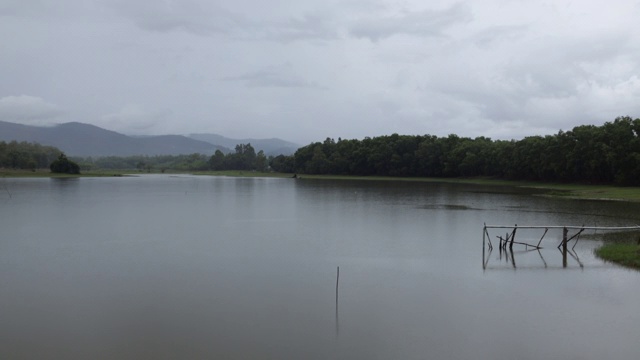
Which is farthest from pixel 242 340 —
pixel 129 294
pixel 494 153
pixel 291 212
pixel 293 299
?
pixel 494 153

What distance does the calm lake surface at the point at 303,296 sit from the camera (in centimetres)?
1442

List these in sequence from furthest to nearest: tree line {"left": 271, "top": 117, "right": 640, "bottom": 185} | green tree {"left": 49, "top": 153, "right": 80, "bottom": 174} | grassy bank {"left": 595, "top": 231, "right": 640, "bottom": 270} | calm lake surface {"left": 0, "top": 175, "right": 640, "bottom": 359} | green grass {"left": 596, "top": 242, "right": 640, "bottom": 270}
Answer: green tree {"left": 49, "top": 153, "right": 80, "bottom": 174} → tree line {"left": 271, "top": 117, "right": 640, "bottom": 185} → grassy bank {"left": 595, "top": 231, "right": 640, "bottom": 270} → green grass {"left": 596, "top": 242, "right": 640, "bottom": 270} → calm lake surface {"left": 0, "top": 175, "right": 640, "bottom": 359}

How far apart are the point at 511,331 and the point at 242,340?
7668 millimetres

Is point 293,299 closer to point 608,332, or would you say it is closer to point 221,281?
point 221,281

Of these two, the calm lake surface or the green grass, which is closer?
the calm lake surface

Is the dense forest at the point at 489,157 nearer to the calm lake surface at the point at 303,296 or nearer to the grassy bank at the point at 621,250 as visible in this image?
the grassy bank at the point at 621,250

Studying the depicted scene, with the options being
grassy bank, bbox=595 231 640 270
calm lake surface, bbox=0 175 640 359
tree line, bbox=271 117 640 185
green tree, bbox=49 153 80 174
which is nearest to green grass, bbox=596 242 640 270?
grassy bank, bbox=595 231 640 270

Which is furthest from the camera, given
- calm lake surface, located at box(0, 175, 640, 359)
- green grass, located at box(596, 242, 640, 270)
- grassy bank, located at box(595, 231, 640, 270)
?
grassy bank, located at box(595, 231, 640, 270)

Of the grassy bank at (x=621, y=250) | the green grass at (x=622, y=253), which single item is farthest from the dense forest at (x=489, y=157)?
the green grass at (x=622, y=253)

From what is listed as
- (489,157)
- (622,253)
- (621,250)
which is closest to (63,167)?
(489,157)

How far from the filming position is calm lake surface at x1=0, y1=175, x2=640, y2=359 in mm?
14423

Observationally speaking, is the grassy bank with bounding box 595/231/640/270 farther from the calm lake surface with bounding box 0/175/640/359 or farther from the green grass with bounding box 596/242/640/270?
the calm lake surface with bounding box 0/175/640/359

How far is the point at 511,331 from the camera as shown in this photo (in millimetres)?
15594

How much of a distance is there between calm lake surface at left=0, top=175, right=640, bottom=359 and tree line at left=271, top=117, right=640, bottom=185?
55947mm
